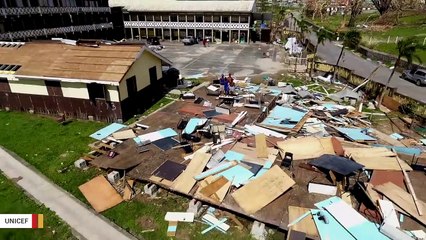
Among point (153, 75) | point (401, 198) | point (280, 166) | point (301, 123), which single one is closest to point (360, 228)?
point (401, 198)

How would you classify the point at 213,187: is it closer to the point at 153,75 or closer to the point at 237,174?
the point at 237,174

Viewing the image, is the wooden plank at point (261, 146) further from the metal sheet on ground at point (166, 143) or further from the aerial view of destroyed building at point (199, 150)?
the metal sheet on ground at point (166, 143)

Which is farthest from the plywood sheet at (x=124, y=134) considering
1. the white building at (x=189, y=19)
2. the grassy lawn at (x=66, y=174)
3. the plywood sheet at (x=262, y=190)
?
the white building at (x=189, y=19)

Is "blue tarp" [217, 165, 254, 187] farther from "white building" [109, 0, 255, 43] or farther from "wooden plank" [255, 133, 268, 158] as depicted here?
"white building" [109, 0, 255, 43]

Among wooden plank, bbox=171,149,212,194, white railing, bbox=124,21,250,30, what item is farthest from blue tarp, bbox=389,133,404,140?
white railing, bbox=124,21,250,30

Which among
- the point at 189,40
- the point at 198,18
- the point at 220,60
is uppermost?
the point at 198,18

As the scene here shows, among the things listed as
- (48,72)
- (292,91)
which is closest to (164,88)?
(48,72)
